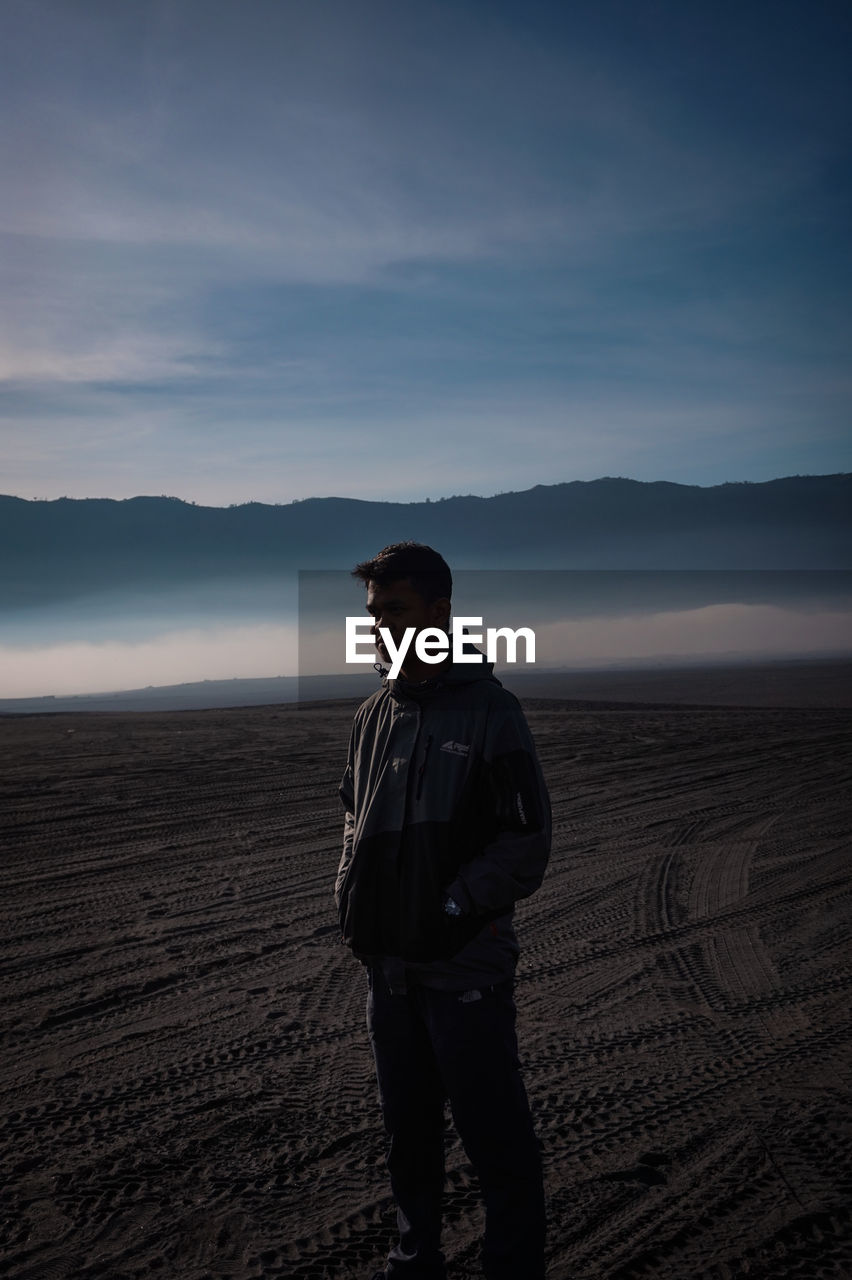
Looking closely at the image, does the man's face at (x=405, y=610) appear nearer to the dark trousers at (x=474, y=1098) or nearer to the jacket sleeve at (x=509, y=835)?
the jacket sleeve at (x=509, y=835)

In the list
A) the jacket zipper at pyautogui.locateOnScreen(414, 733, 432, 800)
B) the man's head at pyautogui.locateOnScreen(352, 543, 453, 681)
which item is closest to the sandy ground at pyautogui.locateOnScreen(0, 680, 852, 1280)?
the jacket zipper at pyautogui.locateOnScreen(414, 733, 432, 800)

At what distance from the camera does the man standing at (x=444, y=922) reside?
206cm

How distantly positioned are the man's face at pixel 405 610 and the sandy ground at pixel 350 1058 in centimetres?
191

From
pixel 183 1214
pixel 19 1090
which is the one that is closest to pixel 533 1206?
pixel 183 1214

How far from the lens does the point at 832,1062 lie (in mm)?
3779

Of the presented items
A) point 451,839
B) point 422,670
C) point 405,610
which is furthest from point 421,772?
point 405,610

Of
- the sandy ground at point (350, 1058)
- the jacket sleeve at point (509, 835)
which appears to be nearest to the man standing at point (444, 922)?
the jacket sleeve at point (509, 835)

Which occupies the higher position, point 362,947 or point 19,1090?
point 362,947

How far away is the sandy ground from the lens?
2.72 m

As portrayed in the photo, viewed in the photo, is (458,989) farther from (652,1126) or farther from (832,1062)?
(832,1062)

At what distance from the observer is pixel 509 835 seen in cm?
212

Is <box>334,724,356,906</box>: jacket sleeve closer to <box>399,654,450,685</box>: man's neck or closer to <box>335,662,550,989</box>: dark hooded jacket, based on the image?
<box>335,662,550,989</box>: dark hooded jacket

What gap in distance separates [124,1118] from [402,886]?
2.16m
